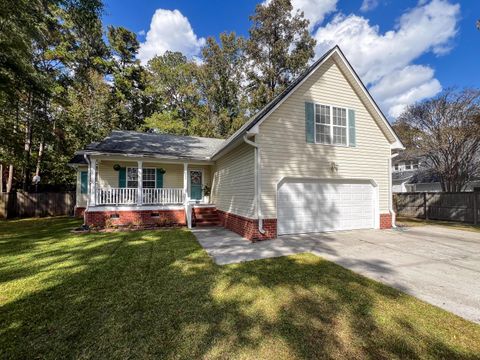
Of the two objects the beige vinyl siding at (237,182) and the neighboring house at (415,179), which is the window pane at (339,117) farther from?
the neighboring house at (415,179)

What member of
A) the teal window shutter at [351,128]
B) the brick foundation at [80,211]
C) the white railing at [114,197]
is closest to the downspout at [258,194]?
the teal window shutter at [351,128]

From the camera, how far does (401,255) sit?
6094mm

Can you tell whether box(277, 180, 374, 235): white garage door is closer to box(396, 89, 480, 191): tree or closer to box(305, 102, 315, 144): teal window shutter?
box(305, 102, 315, 144): teal window shutter

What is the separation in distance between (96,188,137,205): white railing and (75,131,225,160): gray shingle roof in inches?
75.3

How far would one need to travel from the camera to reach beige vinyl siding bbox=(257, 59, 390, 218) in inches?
327

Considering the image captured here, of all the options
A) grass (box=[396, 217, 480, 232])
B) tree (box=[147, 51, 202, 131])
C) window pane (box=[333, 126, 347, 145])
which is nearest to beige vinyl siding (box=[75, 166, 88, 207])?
tree (box=[147, 51, 202, 131])

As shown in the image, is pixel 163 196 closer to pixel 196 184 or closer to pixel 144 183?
pixel 144 183

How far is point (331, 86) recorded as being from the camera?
9.38 meters

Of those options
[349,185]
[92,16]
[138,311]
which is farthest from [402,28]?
[138,311]

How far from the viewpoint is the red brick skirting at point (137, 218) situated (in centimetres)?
1041

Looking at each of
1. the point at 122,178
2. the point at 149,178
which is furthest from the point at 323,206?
the point at 122,178

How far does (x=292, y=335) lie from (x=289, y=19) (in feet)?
85.8

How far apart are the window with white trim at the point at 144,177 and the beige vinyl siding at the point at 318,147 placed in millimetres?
7420

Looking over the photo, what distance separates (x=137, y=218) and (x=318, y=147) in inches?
344
